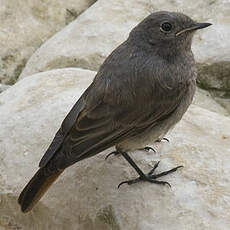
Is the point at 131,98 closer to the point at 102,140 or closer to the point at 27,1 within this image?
the point at 102,140

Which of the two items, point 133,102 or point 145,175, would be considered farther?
point 145,175

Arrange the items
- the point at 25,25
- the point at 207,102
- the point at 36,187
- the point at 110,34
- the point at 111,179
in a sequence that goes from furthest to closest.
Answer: the point at 25,25 < the point at 110,34 < the point at 207,102 < the point at 111,179 < the point at 36,187

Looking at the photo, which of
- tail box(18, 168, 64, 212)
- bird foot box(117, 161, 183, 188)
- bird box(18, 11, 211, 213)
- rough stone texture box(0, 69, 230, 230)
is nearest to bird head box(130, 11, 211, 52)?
bird box(18, 11, 211, 213)

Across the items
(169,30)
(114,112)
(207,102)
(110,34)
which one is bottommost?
(207,102)

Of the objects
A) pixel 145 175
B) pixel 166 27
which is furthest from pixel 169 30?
pixel 145 175

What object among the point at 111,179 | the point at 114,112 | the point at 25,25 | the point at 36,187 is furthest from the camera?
the point at 25,25

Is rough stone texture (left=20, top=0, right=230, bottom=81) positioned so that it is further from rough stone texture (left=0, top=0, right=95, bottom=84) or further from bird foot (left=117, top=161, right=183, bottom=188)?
bird foot (left=117, top=161, right=183, bottom=188)

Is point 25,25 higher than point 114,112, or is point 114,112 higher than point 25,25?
point 114,112

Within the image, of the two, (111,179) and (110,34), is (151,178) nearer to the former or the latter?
(111,179)
